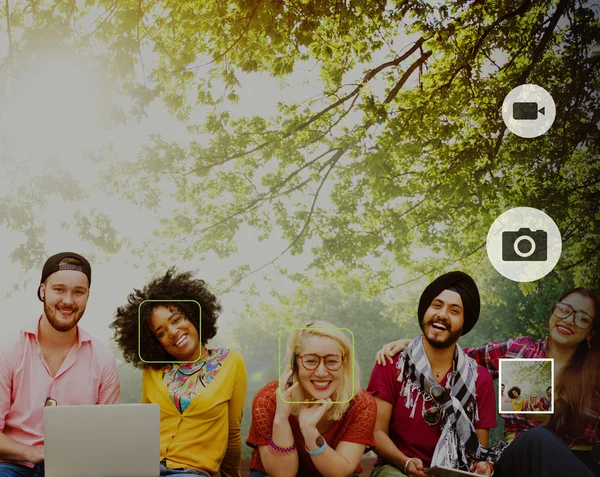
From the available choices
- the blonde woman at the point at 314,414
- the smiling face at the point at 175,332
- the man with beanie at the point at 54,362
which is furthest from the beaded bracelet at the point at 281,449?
the man with beanie at the point at 54,362

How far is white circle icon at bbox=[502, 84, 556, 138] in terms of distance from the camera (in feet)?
11.8

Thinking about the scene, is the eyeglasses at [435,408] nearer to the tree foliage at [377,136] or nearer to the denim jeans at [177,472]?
the tree foliage at [377,136]

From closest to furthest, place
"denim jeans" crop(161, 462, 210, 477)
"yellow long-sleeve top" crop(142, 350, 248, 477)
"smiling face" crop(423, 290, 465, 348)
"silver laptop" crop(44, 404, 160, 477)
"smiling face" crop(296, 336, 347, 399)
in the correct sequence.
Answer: "silver laptop" crop(44, 404, 160, 477), "denim jeans" crop(161, 462, 210, 477), "yellow long-sleeve top" crop(142, 350, 248, 477), "smiling face" crop(296, 336, 347, 399), "smiling face" crop(423, 290, 465, 348)

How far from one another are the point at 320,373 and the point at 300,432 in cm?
27

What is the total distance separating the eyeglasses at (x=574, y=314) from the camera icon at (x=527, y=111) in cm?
A: 86

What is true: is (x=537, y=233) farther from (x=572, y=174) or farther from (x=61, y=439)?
(x=61, y=439)

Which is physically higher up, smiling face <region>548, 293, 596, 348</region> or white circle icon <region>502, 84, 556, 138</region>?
white circle icon <region>502, 84, 556, 138</region>

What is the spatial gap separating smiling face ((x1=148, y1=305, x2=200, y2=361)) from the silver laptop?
40cm

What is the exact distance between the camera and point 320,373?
11.2 ft

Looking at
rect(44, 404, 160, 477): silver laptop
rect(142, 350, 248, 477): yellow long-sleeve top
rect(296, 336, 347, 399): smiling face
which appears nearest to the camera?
rect(44, 404, 160, 477): silver laptop

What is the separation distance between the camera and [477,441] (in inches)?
136

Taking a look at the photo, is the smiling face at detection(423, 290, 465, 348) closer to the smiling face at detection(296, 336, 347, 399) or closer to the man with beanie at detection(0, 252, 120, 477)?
the smiling face at detection(296, 336, 347, 399)

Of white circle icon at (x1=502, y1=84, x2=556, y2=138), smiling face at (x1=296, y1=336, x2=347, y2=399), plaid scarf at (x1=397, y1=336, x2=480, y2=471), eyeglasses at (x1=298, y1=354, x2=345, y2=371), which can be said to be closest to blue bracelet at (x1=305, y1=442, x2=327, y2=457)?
smiling face at (x1=296, y1=336, x2=347, y2=399)

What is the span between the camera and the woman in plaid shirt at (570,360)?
11.7ft
